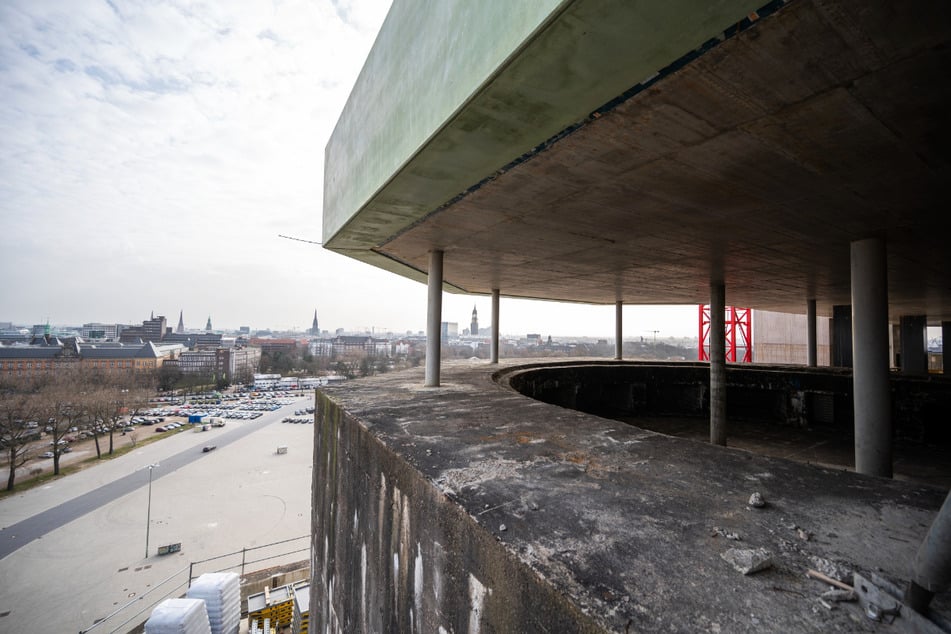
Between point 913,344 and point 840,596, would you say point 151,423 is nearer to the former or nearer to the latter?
point 840,596

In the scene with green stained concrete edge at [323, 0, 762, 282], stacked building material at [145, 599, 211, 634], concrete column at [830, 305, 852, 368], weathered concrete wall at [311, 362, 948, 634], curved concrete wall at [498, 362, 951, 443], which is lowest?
stacked building material at [145, 599, 211, 634]

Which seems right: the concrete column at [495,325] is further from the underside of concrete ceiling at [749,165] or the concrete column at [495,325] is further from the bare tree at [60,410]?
Result: the bare tree at [60,410]

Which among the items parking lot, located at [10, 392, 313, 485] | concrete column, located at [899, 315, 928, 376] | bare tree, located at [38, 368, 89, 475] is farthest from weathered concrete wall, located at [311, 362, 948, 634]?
parking lot, located at [10, 392, 313, 485]

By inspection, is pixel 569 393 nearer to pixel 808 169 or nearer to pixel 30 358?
pixel 808 169

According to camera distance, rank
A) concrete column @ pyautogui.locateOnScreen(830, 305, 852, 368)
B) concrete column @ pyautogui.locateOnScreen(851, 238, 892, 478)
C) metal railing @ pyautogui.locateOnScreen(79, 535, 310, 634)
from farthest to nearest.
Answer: concrete column @ pyautogui.locateOnScreen(830, 305, 852, 368)
metal railing @ pyautogui.locateOnScreen(79, 535, 310, 634)
concrete column @ pyautogui.locateOnScreen(851, 238, 892, 478)

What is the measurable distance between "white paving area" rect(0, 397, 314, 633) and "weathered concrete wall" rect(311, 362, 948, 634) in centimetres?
1741

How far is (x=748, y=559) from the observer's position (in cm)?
182

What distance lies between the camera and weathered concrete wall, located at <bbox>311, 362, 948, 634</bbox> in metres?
1.59

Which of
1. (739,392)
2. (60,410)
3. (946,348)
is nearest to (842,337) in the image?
(946,348)

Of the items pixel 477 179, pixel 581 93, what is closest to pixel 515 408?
pixel 477 179

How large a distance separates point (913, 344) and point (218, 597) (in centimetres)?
3128

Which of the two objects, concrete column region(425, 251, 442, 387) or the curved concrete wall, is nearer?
concrete column region(425, 251, 442, 387)

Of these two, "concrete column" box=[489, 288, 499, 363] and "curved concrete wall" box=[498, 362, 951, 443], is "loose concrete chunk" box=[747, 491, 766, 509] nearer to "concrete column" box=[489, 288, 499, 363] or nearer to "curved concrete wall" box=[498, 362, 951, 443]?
"curved concrete wall" box=[498, 362, 951, 443]

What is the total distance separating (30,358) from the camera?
53.4 m
